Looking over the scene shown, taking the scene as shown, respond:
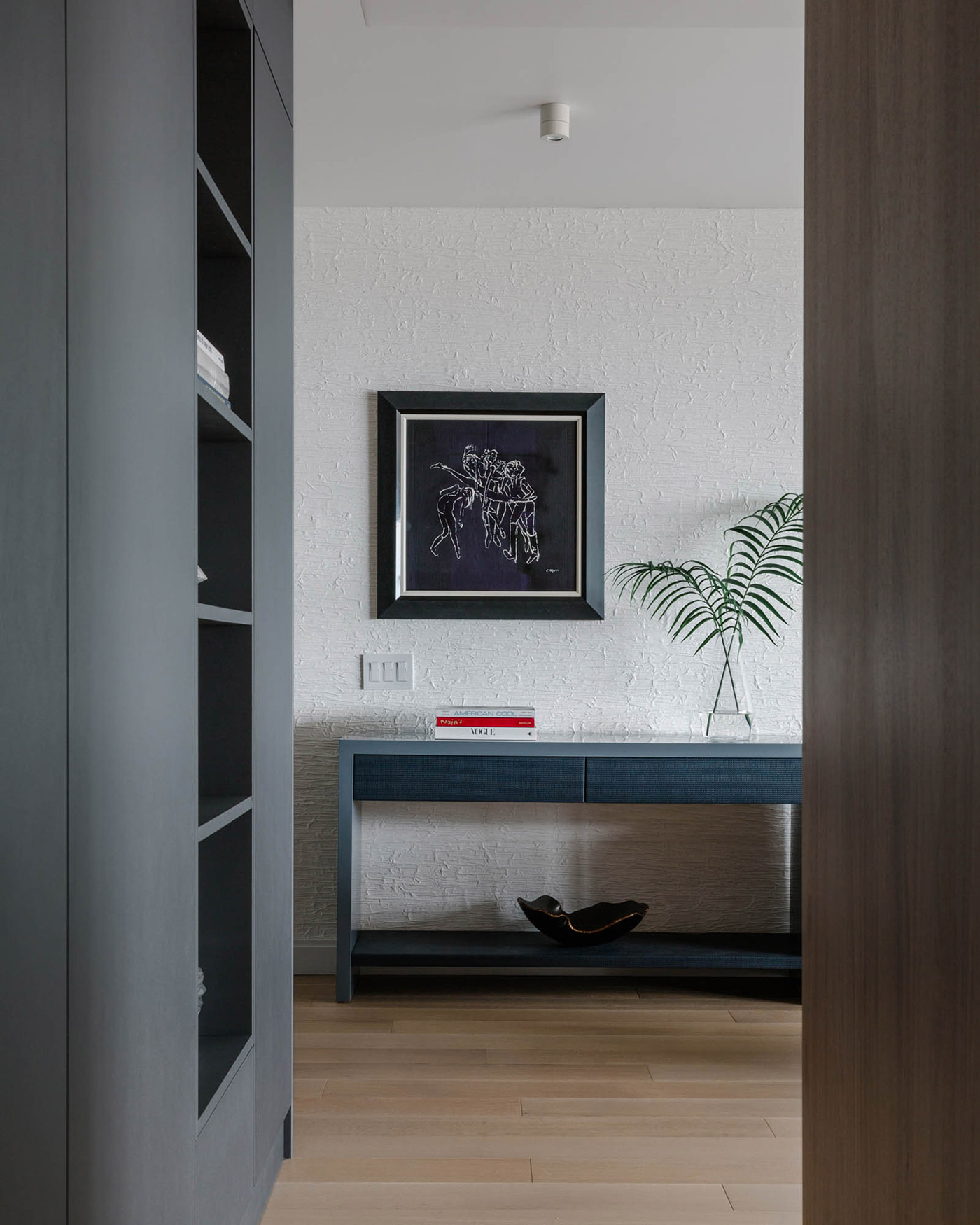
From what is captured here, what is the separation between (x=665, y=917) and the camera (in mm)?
3307

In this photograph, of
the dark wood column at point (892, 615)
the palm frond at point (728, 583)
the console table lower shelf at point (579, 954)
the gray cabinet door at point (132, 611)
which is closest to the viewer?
the dark wood column at point (892, 615)

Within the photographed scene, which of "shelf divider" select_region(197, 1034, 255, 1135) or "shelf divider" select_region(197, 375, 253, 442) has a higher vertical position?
"shelf divider" select_region(197, 375, 253, 442)

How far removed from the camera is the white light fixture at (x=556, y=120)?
262cm

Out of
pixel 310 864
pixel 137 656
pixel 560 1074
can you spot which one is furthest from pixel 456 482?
pixel 137 656

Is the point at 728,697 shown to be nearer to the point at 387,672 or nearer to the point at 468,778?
the point at 468,778

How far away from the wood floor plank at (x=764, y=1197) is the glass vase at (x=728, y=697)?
1.35m

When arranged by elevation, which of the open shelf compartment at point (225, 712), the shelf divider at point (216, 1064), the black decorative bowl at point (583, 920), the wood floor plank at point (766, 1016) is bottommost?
the wood floor plank at point (766, 1016)

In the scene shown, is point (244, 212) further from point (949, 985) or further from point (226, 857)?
point (949, 985)

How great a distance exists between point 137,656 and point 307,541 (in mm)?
2184

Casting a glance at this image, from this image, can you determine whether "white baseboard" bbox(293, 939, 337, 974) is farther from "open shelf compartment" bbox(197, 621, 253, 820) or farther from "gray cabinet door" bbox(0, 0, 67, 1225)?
"gray cabinet door" bbox(0, 0, 67, 1225)

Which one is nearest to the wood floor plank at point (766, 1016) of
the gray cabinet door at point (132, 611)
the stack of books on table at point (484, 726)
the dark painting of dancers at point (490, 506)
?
the stack of books on table at point (484, 726)

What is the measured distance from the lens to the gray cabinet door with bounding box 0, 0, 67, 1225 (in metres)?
0.83

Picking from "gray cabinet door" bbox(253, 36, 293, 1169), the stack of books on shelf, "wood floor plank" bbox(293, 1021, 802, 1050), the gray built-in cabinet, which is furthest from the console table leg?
the stack of books on shelf

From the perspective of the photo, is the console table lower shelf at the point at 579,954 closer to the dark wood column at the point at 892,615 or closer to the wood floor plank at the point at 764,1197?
the wood floor plank at the point at 764,1197
